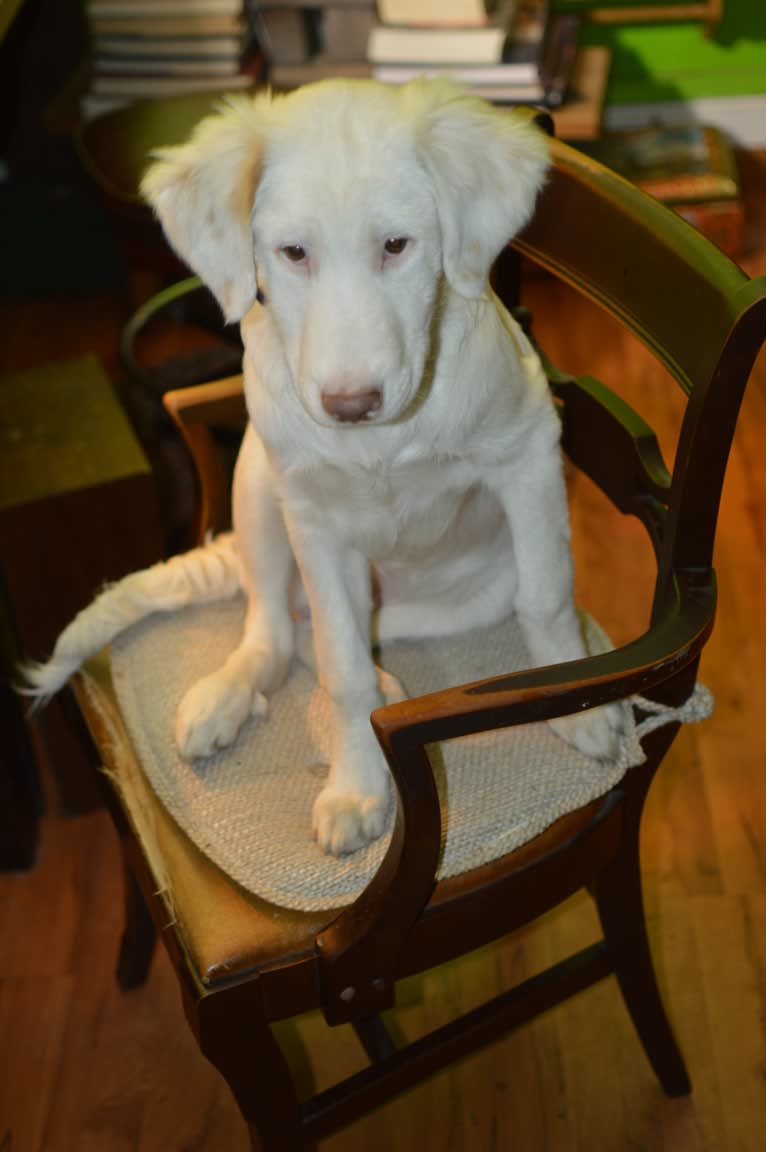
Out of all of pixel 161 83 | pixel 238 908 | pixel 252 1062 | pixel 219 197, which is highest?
pixel 219 197

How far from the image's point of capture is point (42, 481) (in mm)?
1790

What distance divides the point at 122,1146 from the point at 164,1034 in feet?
0.54

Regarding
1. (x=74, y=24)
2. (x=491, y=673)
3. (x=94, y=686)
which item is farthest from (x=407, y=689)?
(x=74, y=24)

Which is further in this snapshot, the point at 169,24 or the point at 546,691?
the point at 169,24

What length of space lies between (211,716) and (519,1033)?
72 cm

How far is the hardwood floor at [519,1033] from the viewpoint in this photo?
1.55m

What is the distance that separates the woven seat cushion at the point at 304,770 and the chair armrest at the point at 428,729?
2.2 inches

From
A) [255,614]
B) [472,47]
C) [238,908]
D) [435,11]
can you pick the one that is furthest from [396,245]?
[435,11]

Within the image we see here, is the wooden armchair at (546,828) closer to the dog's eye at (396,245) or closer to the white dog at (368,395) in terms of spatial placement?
the white dog at (368,395)

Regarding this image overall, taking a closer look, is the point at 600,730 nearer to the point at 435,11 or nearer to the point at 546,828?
the point at 546,828

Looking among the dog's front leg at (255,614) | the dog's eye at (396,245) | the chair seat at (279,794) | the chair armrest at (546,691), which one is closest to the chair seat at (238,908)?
the chair seat at (279,794)

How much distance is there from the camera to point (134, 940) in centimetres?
169

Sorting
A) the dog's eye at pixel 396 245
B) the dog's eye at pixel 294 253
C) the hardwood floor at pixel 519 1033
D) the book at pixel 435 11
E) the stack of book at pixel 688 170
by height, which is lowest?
the hardwood floor at pixel 519 1033

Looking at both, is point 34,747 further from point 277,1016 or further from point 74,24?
point 74,24
